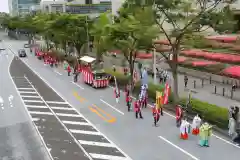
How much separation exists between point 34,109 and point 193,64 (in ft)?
62.3

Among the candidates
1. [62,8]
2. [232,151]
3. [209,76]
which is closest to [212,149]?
[232,151]

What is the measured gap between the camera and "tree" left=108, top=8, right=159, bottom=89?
25.2m

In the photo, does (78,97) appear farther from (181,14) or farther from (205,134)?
(205,134)

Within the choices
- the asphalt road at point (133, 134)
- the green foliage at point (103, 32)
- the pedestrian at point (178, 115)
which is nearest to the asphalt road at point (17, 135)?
the asphalt road at point (133, 134)

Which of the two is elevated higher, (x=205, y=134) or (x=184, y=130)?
(x=205, y=134)

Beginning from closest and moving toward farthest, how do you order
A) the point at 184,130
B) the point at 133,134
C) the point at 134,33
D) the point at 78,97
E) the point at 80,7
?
the point at 184,130 → the point at 133,134 → the point at 134,33 → the point at 78,97 → the point at 80,7

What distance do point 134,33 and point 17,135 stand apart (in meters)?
12.3

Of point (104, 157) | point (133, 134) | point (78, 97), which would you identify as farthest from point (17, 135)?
point (78, 97)

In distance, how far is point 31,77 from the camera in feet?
141

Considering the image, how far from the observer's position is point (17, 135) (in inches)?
831

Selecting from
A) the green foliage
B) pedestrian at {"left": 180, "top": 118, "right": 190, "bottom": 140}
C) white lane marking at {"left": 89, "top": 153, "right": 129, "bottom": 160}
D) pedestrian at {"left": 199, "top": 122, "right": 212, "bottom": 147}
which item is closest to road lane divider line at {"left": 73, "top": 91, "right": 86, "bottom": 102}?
the green foliage

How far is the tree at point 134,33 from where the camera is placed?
25.2 m

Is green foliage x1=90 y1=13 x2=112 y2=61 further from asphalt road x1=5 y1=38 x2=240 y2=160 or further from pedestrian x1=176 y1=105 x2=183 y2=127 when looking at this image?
pedestrian x1=176 y1=105 x2=183 y2=127

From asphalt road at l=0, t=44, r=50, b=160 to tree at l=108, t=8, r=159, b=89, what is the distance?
9935mm
